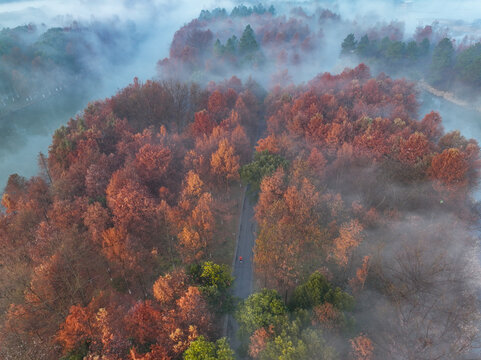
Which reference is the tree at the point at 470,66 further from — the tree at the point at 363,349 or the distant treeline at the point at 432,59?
the tree at the point at 363,349

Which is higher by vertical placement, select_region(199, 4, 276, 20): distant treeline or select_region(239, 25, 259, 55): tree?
select_region(199, 4, 276, 20): distant treeline

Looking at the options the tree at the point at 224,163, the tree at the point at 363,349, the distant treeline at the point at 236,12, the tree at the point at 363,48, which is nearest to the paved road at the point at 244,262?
the tree at the point at 224,163

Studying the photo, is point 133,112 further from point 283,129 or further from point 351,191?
point 351,191

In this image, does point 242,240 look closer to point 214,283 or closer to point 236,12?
point 214,283

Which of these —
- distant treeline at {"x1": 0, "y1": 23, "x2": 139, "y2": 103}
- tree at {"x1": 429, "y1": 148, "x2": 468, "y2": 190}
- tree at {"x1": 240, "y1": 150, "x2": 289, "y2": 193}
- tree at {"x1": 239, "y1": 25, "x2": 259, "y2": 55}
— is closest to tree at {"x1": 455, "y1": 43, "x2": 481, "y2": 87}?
tree at {"x1": 429, "y1": 148, "x2": 468, "y2": 190}

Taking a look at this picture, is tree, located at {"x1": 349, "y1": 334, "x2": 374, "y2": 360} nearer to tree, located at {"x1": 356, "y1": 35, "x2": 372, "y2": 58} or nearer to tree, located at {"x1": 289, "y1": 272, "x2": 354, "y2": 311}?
tree, located at {"x1": 289, "y1": 272, "x2": 354, "y2": 311}

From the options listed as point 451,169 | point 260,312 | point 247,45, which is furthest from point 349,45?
point 260,312
